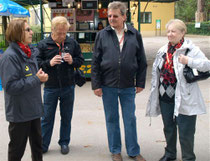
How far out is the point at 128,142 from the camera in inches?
135

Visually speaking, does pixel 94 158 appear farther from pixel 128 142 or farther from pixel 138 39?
pixel 138 39

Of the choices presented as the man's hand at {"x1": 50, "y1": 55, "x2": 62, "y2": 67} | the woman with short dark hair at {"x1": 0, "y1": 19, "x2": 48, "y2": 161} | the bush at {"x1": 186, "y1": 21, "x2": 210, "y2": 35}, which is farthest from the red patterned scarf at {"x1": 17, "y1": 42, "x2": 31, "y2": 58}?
the bush at {"x1": 186, "y1": 21, "x2": 210, "y2": 35}

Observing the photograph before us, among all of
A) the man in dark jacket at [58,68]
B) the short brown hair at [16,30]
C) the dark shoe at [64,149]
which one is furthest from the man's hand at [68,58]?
the dark shoe at [64,149]

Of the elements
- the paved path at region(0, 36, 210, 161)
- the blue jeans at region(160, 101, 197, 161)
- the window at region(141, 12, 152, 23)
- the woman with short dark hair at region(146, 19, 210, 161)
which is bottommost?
the paved path at region(0, 36, 210, 161)

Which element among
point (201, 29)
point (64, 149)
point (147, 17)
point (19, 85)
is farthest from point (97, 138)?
point (201, 29)

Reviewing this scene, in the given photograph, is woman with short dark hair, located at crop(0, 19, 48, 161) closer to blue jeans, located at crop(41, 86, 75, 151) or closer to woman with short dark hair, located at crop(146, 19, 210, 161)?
blue jeans, located at crop(41, 86, 75, 151)

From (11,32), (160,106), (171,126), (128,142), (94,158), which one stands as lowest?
(94,158)

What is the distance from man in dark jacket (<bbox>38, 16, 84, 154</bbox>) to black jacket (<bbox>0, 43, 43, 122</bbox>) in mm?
587

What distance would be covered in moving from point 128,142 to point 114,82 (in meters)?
0.79


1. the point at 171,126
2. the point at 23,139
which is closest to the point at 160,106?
the point at 171,126

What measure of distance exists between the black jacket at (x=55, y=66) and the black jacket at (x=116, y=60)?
0.36m

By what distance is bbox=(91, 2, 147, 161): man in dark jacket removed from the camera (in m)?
3.22

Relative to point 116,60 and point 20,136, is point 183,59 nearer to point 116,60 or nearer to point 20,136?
point 116,60

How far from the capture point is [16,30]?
8.59 feet
